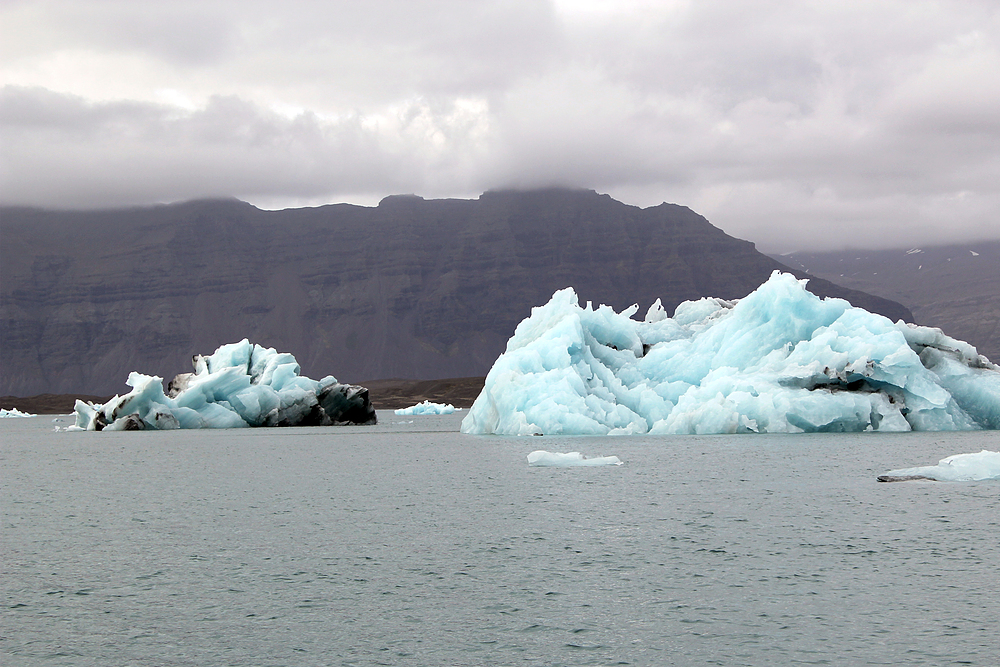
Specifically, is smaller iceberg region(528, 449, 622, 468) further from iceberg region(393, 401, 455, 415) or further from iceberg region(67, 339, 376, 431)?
iceberg region(393, 401, 455, 415)

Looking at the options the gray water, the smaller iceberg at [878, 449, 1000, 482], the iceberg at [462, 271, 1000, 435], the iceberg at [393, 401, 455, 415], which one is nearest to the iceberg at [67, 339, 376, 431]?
the iceberg at [462, 271, 1000, 435]

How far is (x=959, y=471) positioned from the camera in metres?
28.3

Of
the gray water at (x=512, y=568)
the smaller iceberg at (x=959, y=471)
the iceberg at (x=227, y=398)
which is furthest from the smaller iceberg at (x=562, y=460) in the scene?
the iceberg at (x=227, y=398)

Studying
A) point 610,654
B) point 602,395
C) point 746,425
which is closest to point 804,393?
point 746,425

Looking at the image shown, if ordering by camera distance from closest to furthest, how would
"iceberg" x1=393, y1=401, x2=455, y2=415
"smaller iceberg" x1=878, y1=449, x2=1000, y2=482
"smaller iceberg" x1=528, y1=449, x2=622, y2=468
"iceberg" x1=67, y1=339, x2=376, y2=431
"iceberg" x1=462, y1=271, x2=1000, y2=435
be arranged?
1. "smaller iceberg" x1=878, y1=449, x2=1000, y2=482
2. "smaller iceberg" x1=528, y1=449, x2=622, y2=468
3. "iceberg" x1=462, y1=271, x2=1000, y2=435
4. "iceberg" x1=67, y1=339, x2=376, y2=431
5. "iceberg" x1=393, y1=401, x2=455, y2=415

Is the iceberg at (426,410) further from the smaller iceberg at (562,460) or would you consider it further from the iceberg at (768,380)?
the smaller iceberg at (562,460)

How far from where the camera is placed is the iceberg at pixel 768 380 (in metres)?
44.8

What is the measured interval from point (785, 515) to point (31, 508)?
20.8 m

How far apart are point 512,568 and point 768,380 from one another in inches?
1180

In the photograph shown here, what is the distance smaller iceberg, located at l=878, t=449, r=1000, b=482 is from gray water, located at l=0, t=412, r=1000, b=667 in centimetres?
34

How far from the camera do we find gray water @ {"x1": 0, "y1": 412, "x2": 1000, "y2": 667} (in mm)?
13172

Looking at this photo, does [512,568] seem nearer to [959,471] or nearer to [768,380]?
[959,471]

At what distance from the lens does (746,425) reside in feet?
150

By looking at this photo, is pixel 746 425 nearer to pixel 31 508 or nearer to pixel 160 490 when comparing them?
pixel 160 490
